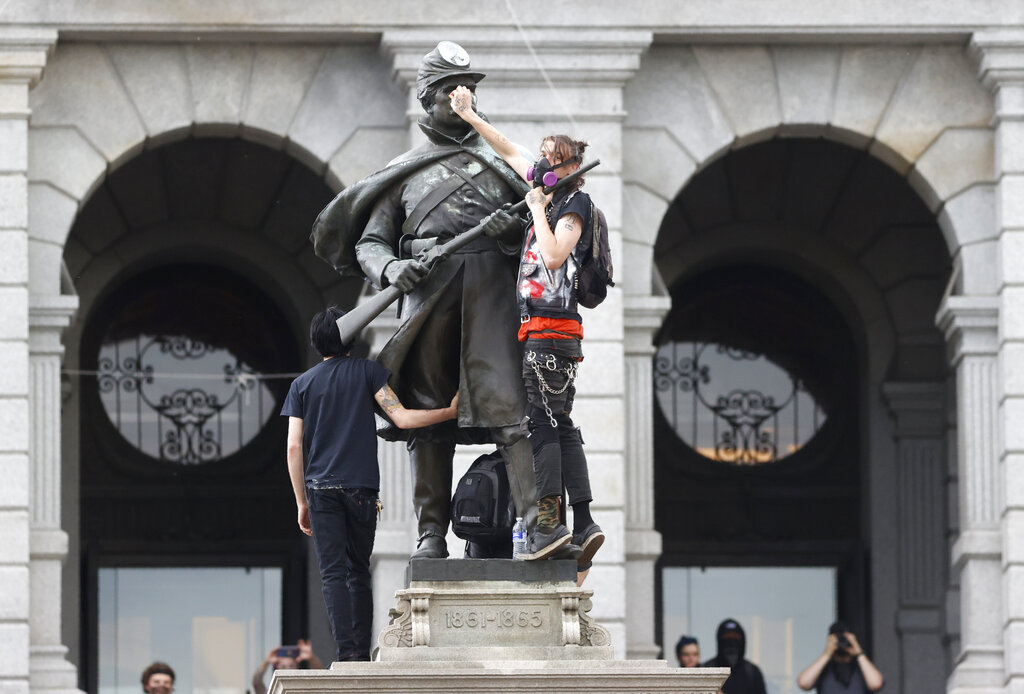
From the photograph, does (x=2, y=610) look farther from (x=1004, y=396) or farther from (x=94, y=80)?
(x=1004, y=396)

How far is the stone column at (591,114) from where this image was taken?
2438 centimetres

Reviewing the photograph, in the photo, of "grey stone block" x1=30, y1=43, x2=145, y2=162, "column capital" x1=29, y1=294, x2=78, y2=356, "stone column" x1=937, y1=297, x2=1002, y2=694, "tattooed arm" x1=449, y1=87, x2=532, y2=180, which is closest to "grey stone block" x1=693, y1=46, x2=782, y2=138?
"stone column" x1=937, y1=297, x2=1002, y2=694

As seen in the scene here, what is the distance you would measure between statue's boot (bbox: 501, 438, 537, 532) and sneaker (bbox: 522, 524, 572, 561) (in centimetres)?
24

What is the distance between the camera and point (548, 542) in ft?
47.8

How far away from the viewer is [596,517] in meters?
24.1

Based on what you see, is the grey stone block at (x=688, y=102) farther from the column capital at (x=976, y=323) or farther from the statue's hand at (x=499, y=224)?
the statue's hand at (x=499, y=224)

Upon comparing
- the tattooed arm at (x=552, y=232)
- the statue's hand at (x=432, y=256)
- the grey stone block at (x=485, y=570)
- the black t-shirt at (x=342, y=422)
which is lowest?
the grey stone block at (x=485, y=570)

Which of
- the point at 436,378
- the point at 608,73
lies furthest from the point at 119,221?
the point at 436,378

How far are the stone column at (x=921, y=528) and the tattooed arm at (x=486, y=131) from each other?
47.8ft

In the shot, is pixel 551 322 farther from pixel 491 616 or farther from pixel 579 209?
pixel 491 616

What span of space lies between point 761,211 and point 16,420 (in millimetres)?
9875

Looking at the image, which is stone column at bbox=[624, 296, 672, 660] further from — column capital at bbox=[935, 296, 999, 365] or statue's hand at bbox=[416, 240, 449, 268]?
statue's hand at bbox=[416, 240, 449, 268]

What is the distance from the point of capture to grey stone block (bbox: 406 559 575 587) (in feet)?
47.5

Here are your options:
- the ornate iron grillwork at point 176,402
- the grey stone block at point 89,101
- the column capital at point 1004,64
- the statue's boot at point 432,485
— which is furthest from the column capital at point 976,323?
the statue's boot at point 432,485
